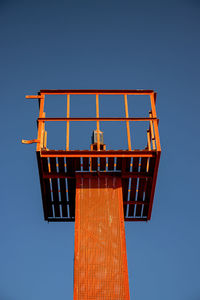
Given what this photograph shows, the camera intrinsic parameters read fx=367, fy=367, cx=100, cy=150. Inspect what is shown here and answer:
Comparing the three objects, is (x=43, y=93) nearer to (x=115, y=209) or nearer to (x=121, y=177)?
(x=121, y=177)

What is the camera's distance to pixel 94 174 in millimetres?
12305

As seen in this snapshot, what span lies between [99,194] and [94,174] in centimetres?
79

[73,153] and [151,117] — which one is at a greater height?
[151,117]

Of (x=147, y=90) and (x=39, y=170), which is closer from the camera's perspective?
(x=39, y=170)

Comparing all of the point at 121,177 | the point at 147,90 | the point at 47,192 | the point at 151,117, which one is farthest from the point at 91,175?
the point at 147,90

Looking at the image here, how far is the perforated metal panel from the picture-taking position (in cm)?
992

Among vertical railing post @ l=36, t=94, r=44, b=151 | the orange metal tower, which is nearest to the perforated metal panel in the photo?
the orange metal tower

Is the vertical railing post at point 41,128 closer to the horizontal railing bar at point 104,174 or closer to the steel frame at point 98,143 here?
the steel frame at point 98,143

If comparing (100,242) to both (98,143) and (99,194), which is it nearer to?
(99,194)

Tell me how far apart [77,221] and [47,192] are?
2262 millimetres

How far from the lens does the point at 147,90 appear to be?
13.0 metres

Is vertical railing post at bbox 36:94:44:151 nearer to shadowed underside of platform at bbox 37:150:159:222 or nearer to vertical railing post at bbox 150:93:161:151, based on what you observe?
shadowed underside of platform at bbox 37:150:159:222

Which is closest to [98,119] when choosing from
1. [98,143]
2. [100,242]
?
[98,143]

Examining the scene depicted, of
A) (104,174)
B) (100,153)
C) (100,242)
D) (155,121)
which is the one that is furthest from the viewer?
(104,174)
